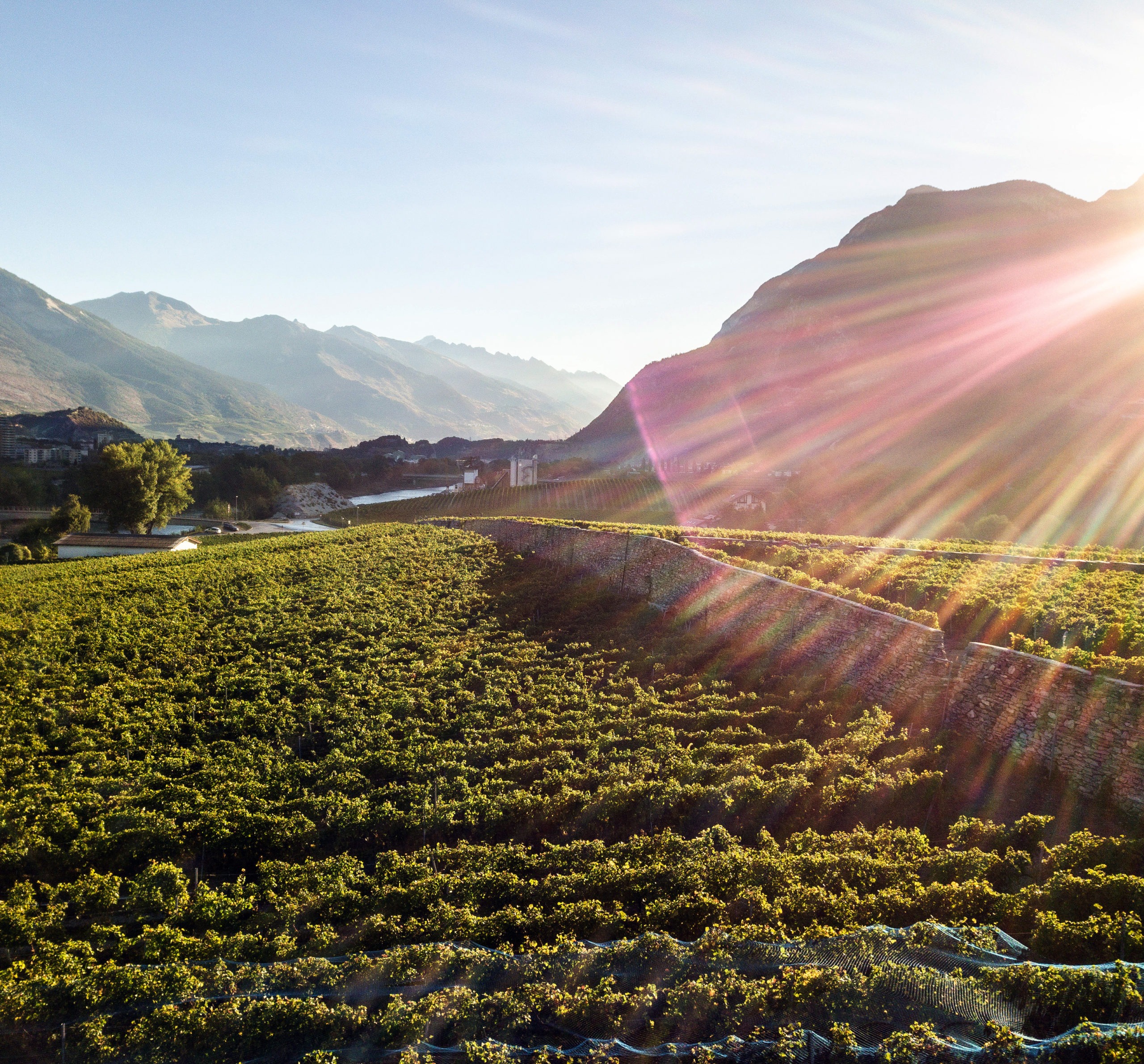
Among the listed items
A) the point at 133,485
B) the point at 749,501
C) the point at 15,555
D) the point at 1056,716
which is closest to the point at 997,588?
the point at 1056,716

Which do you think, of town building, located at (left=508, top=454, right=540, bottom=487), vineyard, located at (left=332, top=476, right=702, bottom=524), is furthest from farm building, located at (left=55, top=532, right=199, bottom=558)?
town building, located at (left=508, top=454, right=540, bottom=487)

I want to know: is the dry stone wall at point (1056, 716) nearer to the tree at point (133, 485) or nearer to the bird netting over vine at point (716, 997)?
the bird netting over vine at point (716, 997)

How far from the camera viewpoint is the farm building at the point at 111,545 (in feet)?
205

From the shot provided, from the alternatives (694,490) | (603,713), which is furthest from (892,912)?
(694,490)

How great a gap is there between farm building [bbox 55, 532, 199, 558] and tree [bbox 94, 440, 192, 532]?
13.8 meters

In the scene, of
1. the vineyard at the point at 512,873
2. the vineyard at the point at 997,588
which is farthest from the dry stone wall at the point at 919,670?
the vineyard at the point at 512,873

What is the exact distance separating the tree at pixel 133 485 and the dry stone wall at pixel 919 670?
71910 mm

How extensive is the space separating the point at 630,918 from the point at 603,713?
30.2 feet

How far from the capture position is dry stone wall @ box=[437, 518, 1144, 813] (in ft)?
43.4

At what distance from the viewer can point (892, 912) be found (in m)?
10.2

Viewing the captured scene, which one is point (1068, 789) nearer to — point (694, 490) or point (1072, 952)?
point (1072, 952)

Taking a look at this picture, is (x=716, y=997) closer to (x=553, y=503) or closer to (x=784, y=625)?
(x=784, y=625)

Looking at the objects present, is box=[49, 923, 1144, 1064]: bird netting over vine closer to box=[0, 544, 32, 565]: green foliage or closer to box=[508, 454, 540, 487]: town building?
box=[0, 544, 32, 565]: green foliage

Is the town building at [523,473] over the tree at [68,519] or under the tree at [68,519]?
over
